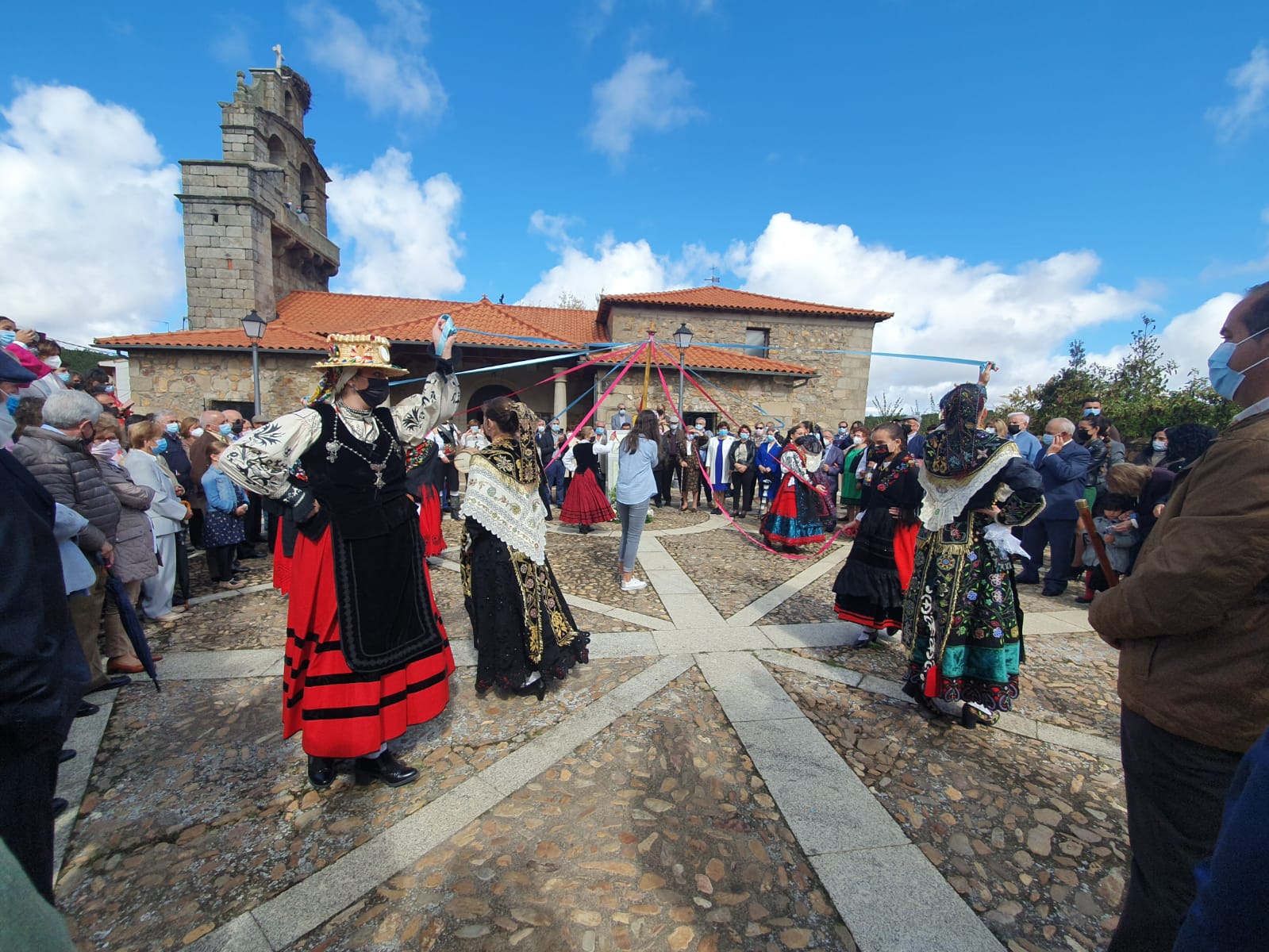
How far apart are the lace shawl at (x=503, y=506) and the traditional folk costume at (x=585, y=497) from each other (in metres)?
5.13

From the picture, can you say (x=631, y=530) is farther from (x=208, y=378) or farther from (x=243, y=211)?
(x=243, y=211)

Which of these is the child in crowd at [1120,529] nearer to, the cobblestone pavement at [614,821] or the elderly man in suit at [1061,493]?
the elderly man in suit at [1061,493]

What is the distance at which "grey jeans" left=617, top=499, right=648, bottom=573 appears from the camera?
6.09 metres

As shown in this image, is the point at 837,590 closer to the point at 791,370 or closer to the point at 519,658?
the point at 519,658

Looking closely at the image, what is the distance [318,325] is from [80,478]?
55.6 ft

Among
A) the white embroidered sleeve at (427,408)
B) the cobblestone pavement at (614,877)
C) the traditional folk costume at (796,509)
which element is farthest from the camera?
the traditional folk costume at (796,509)

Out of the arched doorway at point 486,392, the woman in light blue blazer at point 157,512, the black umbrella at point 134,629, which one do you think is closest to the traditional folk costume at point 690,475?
the woman in light blue blazer at point 157,512

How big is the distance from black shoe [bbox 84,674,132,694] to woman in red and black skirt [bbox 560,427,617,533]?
5.73 meters

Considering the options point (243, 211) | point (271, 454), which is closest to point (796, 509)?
point (271, 454)

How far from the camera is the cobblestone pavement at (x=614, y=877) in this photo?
6.85 feet

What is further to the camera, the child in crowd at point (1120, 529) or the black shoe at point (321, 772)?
the child in crowd at point (1120, 529)

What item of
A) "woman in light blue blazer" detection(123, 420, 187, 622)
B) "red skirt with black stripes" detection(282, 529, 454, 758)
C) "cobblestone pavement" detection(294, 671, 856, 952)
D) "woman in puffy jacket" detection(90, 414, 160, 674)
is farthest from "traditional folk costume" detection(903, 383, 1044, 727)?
"woman in light blue blazer" detection(123, 420, 187, 622)

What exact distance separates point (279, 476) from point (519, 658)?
1884 mm

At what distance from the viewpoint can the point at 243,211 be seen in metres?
16.8
